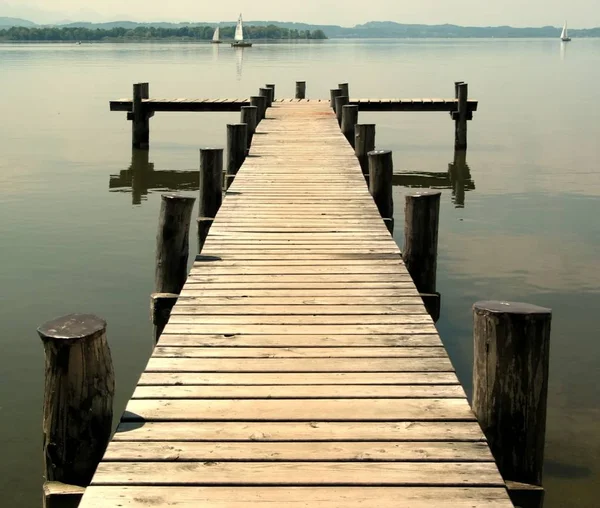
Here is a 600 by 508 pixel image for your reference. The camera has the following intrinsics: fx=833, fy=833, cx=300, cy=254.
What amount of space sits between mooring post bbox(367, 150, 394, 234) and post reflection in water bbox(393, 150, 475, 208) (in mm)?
6403

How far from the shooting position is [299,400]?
4277 mm

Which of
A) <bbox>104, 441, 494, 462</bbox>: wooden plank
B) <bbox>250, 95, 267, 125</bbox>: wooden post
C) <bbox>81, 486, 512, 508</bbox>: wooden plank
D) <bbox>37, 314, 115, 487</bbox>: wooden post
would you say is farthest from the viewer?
<bbox>250, 95, 267, 125</bbox>: wooden post

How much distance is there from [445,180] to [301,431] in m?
14.3

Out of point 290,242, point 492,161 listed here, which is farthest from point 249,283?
point 492,161

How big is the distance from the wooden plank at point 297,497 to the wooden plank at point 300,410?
61cm

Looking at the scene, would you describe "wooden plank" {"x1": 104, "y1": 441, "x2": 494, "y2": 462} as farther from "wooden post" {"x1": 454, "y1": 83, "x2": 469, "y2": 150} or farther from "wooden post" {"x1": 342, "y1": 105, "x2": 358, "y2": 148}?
"wooden post" {"x1": 454, "y1": 83, "x2": 469, "y2": 150}

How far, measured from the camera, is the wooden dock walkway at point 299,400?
3.50m

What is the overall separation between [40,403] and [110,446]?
11.0 feet

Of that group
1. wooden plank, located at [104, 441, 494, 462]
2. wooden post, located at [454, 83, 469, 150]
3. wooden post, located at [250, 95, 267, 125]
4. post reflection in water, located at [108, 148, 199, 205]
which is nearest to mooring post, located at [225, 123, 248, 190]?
post reflection in water, located at [108, 148, 199, 205]

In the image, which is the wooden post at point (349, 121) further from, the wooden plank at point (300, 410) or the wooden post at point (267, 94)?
the wooden plank at point (300, 410)

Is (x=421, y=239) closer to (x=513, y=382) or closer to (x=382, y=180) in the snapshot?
(x=382, y=180)

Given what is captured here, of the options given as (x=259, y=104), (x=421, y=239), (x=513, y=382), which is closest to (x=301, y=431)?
(x=513, y=382)

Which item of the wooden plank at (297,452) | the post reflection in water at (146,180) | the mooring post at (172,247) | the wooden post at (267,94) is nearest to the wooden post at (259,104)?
the wooden post at (267,94)

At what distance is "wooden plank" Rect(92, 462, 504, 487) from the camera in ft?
11.6
